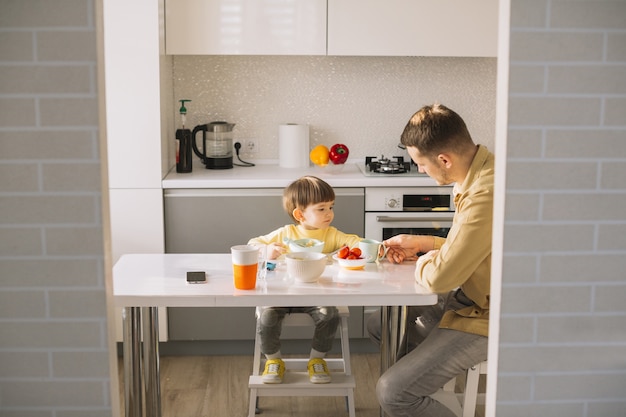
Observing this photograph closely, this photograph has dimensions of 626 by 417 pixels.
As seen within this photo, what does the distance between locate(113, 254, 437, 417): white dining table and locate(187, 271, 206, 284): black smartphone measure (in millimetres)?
27

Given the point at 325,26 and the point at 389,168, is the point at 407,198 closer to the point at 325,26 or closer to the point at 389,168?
the point at 389,168

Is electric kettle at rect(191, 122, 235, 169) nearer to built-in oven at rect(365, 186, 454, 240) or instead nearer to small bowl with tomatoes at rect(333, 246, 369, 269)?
built-in oven at rect(365, 186, 454, 240)

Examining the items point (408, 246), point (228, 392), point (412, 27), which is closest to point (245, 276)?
point (408, 246)

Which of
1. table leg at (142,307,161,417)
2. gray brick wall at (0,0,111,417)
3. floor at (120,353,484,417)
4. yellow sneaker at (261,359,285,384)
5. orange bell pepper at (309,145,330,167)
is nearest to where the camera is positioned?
gray brick wall at (0,0,111,417)

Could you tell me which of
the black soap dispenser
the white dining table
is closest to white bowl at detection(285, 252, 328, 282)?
the white dining table

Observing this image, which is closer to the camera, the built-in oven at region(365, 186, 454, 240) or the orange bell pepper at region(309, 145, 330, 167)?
the built-in oven at region(365, 186, 454, 240)

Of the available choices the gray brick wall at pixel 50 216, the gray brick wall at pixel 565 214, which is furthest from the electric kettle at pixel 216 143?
the gray brick wall at pixel 565 214

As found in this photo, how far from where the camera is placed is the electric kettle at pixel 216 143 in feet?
14.8

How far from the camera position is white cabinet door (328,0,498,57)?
4336mm

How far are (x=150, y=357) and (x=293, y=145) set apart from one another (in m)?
1.91

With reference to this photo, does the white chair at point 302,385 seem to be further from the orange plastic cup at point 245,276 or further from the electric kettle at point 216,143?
the electric kettle at point 216,143

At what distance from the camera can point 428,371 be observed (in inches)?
112

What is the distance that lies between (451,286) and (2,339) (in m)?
1.34

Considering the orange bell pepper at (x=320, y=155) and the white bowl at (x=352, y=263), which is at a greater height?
the orange bell pepper at (x=320, y=155)
